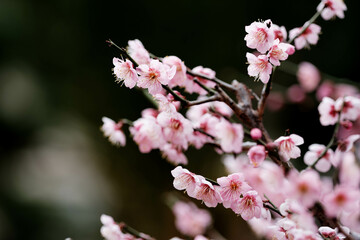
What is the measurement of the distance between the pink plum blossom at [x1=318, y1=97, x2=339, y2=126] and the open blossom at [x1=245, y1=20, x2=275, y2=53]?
16 centimetres

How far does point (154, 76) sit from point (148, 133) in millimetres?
126

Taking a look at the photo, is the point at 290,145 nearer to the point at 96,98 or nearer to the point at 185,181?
the point at 185,181

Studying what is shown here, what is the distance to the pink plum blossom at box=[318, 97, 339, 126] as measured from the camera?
604 millimetres

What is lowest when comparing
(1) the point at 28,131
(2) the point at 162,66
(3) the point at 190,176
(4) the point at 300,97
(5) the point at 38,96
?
(3) the point at 190,176

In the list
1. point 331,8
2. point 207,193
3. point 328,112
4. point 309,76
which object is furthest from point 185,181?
point 309,76

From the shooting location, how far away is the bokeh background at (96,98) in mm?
2092

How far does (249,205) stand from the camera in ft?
1.70

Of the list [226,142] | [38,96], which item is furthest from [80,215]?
[226,142]

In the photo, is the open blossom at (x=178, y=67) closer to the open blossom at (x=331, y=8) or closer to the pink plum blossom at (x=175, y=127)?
the pink plum blossom at (x=175, y=127)

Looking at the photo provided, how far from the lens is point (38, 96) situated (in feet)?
9.12

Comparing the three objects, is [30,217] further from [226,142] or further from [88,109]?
[226,142]

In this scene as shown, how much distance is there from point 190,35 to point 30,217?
5.07 feet

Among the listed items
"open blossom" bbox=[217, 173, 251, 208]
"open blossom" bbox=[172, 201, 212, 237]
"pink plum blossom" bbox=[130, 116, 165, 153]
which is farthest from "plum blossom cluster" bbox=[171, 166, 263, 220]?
"open blossom" bbox=[172, 201, 212, 237]

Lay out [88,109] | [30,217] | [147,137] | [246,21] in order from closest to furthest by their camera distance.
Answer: [147,137] → [246,21] → [30,217] → [88,109]
